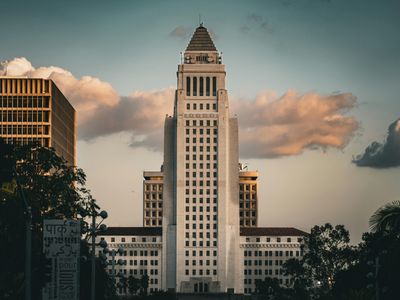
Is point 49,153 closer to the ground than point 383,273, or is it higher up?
higher up

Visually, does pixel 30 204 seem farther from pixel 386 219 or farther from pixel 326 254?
pixel 326 254

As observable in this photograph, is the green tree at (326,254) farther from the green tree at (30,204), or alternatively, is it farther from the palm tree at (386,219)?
the palm tree at (386,219)

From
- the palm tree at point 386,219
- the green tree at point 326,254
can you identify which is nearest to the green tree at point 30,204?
the palm tree at point 386,219

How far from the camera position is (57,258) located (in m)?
66.9

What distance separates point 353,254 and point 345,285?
2335cm

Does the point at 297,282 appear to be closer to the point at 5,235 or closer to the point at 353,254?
the point at 353,254

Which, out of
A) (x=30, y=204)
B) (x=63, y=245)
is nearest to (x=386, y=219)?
(x=63, y=245)

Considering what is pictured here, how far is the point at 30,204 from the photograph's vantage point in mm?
89500

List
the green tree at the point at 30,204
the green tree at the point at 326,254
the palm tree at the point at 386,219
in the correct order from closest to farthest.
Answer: the palm tree at the point at 386,219 → the green tree at the point at 30,204 → the green tree at the point at 326,254

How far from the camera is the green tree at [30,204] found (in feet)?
265

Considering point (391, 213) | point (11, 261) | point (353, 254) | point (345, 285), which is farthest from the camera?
point (353, 254)

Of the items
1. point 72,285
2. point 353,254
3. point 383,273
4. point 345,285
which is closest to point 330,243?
point 353,254

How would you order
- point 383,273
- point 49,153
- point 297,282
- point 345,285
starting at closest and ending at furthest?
point 49,153
point 383,273
point 345,285
point 297,282

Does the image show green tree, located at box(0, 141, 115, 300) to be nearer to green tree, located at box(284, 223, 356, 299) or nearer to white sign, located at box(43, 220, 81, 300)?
white sign, located at box(43, 220, 81, 300)
